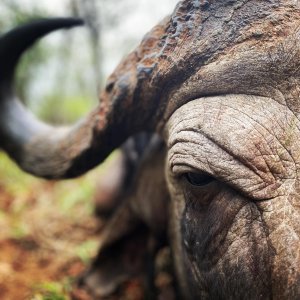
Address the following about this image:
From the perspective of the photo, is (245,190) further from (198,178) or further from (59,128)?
(59,128)

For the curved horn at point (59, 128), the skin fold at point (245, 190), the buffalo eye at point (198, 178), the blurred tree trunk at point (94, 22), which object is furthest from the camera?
the blurred tree trunk at point (94, 22)

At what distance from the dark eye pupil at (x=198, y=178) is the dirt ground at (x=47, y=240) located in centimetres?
109

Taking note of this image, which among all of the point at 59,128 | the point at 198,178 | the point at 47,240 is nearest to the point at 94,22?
the point at 47,240

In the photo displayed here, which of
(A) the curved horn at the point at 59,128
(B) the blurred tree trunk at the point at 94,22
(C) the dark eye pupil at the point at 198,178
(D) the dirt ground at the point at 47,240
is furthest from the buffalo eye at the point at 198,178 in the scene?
(B) the blurred tree trunk at the point at 94,22

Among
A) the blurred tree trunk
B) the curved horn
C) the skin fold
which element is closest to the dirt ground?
the curved horn

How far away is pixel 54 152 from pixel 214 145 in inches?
49.0

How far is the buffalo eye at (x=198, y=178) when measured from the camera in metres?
1.70

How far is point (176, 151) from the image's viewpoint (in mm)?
1749

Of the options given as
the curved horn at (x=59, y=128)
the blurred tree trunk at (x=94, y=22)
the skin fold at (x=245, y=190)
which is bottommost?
the skin fold at (x=245, y=190)

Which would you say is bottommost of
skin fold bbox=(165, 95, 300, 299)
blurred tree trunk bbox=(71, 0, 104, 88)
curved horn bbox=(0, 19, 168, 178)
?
skin fold bbox=(165, 95, 300, 299)

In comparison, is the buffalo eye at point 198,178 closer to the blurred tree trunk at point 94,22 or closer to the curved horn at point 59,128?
the curved horn at point 59,128

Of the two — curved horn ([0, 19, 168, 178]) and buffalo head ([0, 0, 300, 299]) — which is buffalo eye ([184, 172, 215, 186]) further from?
curved horn ([0, 19, 168, 178])

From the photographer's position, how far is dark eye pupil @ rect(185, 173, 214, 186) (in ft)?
5.57

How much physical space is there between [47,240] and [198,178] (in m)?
2.76
